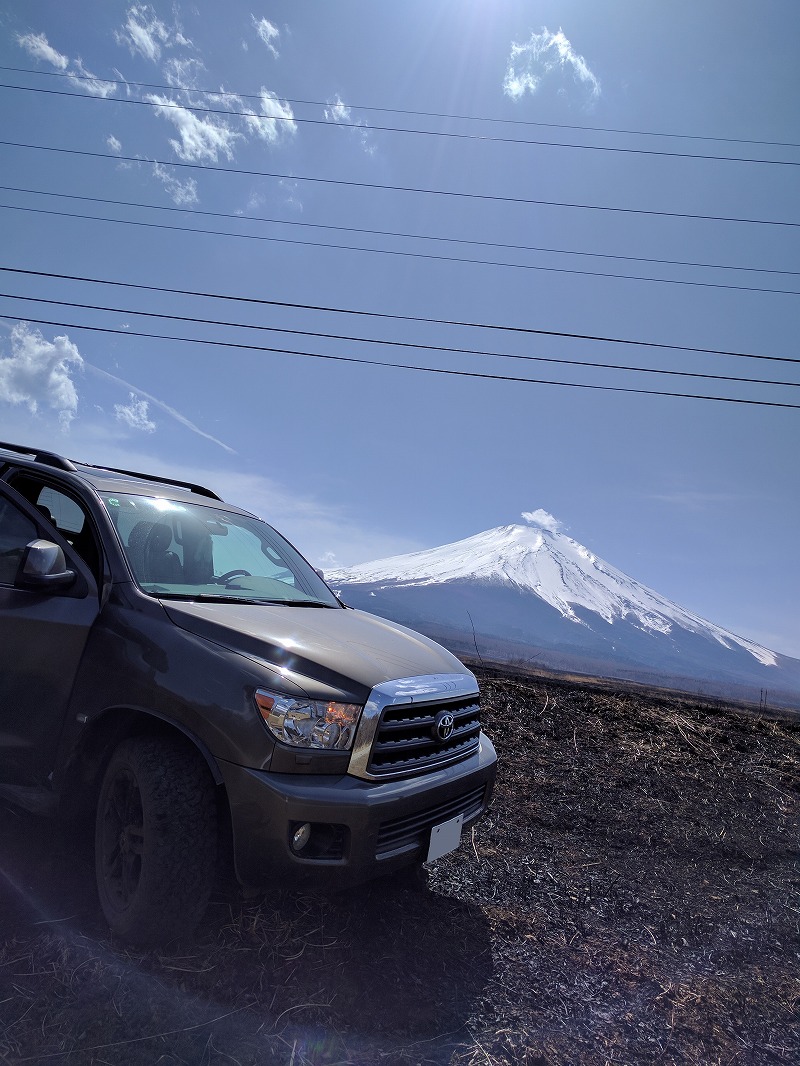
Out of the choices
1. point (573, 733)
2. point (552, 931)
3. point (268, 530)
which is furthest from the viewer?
point (573, 733)

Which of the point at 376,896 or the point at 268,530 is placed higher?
the point at 268,530

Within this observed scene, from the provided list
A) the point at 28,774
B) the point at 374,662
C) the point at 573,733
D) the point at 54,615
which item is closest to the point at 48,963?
the point at 28,774

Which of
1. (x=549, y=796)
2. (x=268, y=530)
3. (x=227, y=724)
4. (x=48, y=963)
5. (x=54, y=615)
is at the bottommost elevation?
(x=48, y=963)

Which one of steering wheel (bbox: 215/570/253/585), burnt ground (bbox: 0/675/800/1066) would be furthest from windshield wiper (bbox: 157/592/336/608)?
burnt ground (bbox: 0/675/800/1066)

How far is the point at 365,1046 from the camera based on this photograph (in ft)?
7.56

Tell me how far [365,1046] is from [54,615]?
2.22 m

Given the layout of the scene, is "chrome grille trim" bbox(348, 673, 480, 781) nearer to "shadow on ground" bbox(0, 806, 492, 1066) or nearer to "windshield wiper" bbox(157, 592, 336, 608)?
A: "shadow on ground" bbox(0, 806, 492, 1066)

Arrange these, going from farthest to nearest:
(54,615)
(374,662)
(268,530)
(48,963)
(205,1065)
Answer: (268,530), (54,615), (374,662), (48,963), (205,1065)

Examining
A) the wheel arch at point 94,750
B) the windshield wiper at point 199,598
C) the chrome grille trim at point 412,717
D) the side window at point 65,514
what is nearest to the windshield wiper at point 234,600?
the windshield wiper at point 199,598

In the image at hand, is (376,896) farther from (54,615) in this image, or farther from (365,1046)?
(54,615)

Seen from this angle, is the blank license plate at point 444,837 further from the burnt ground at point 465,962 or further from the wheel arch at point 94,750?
the wheel arch at point 94,750

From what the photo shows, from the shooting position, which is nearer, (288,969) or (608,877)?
(288,969)

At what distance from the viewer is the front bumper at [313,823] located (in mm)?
2350

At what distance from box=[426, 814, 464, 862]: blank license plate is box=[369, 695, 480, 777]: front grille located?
0.86 ft
